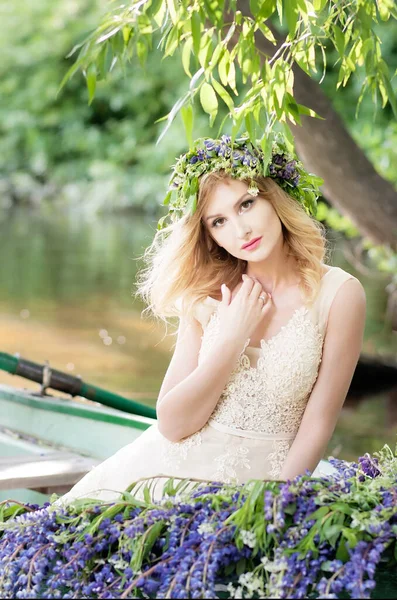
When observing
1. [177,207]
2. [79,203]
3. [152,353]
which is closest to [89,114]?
[79,203]

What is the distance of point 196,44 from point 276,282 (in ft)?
2.80

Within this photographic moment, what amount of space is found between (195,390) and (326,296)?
0.38 m

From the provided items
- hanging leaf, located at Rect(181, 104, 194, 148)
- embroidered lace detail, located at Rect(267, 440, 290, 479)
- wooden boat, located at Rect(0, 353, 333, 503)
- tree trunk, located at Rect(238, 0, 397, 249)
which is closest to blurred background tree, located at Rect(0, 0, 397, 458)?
tree trunk, located at Rect(238, 0, 397, 249)

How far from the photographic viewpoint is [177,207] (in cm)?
238

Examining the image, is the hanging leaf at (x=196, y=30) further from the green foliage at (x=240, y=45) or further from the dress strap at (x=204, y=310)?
the dress strap at (x=204, y=310)

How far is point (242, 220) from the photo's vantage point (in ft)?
7.38

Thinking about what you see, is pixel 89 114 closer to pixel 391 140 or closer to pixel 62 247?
pixel 62 247

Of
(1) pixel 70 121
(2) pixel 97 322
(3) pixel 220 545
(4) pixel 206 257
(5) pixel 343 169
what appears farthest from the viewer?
(1) pixel 70 121

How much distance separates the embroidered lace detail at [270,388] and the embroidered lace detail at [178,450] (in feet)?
0.22

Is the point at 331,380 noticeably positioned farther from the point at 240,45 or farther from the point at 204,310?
the point at 240,45

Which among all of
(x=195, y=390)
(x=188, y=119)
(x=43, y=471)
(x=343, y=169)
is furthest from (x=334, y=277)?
(x=343, y=169)

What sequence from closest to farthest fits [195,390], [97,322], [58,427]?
[195,390] < [58,427] < [97,322]

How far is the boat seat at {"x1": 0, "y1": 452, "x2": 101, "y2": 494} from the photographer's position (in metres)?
2.99

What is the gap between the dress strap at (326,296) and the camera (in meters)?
2.25
